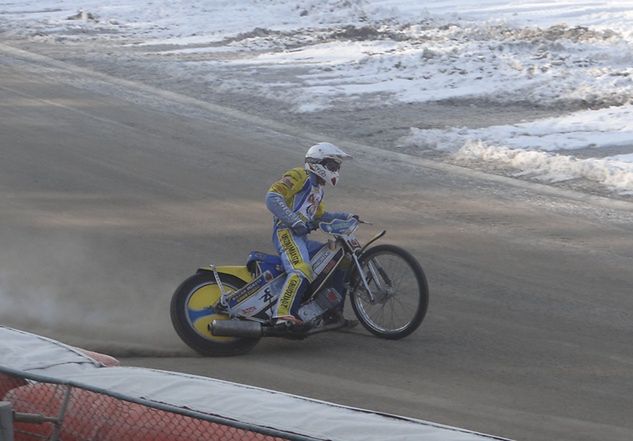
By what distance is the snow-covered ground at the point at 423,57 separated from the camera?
16.8 meters

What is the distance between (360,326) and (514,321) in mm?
1319

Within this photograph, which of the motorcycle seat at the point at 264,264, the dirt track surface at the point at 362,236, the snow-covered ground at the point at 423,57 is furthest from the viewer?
the snow-covered ground at the point at 423,57

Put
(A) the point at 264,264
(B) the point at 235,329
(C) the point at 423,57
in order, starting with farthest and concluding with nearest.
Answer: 1. (C) the point at 423,57
2. (A) the point at 264,264
3. (B) the point at 235,329

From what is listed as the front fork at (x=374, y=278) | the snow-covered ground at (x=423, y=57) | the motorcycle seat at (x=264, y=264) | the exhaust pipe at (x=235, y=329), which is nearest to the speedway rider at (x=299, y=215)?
the motorcycle seat at (x=264, y=264)

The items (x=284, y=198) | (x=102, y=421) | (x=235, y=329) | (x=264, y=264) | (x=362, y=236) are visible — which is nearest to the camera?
(x=102, y=421)

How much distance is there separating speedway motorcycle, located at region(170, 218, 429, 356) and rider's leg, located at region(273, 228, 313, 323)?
85 millimetres

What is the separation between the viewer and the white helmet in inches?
356

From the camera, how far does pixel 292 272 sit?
9.07 meters

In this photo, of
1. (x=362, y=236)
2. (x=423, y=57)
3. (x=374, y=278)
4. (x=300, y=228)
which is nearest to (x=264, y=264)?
(x=300, y=228)

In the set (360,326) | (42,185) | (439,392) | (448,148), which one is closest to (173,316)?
(360,326)

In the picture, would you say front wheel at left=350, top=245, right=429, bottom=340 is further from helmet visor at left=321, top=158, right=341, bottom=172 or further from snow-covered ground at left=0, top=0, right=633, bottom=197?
snow-covered ground at left=0, top=0, right=633, bottom=197

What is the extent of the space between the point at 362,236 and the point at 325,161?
11.6ft

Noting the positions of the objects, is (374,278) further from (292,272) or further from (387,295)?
(292,272)

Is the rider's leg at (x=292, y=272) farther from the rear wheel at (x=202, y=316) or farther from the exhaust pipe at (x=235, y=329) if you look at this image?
the rear wheel at (x=202, y=316)
